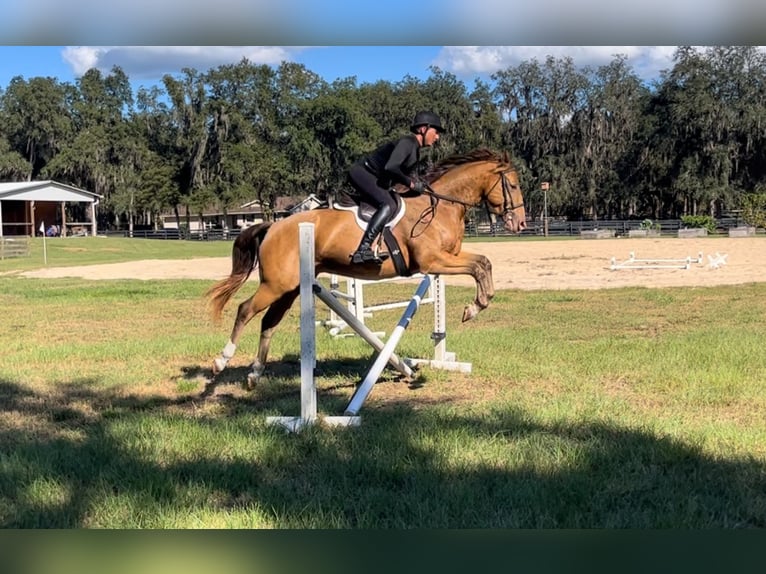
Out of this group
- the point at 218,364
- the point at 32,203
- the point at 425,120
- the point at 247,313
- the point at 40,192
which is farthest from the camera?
the point at 40,192

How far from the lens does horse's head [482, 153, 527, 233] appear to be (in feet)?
20.4

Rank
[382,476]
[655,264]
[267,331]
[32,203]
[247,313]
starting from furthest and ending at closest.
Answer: [32,203], [655,264], [267,331], [247,313], [382,476]

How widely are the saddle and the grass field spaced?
1194 mm

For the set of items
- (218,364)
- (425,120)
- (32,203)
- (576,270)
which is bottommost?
(576,270)

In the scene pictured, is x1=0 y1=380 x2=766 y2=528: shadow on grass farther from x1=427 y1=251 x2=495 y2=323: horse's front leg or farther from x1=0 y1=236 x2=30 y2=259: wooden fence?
x1=0 y1=236 x2=30 y2=259: wooden fence

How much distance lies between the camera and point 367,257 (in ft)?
18.8

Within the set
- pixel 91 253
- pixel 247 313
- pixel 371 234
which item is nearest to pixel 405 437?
pixel 371 234

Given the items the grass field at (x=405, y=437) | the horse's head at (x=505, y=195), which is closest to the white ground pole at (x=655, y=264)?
the grass field at (x=405, y=437)

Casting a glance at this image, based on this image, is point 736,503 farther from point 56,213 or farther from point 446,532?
point 56,213

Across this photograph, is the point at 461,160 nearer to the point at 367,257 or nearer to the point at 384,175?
the point at 384,175

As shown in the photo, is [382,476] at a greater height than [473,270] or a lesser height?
lesser

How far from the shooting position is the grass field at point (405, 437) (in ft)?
11.0

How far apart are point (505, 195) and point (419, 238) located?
0.97 metres

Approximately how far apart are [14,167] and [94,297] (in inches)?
2231
